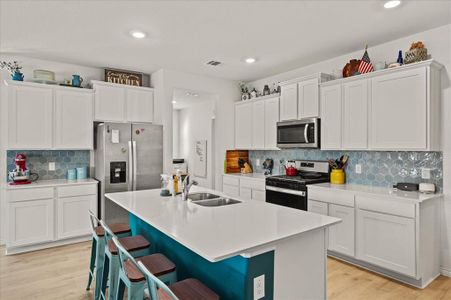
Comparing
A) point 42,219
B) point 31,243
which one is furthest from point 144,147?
point 31,243

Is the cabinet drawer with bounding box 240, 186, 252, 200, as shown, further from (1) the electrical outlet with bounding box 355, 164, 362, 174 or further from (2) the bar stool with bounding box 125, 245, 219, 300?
(2) the bar stool with bounding box 125, 245, 219, 300

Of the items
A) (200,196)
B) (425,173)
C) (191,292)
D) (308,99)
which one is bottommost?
(191,292)

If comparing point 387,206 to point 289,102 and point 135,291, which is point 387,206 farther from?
point 135,291

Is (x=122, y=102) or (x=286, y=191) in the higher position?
(x=122, y=102)

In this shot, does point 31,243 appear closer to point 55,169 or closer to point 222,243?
point 55,169

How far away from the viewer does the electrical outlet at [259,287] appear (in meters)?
1.59

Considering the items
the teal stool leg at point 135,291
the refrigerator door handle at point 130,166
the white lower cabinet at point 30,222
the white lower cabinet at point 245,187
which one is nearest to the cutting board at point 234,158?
the white lower cabinet at point 245,187

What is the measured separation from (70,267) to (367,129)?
3.80 m

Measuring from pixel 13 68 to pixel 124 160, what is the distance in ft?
6.36

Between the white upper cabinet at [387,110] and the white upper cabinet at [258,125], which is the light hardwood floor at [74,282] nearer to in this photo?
the white upper cabinet at [387,110]

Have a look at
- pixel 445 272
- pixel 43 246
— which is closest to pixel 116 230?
pixel 43 246

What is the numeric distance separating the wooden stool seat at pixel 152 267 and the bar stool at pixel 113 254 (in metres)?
0.25

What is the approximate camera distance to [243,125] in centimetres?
528

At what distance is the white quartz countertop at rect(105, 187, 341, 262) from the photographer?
1.46 meters
